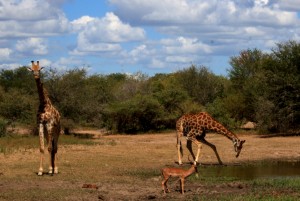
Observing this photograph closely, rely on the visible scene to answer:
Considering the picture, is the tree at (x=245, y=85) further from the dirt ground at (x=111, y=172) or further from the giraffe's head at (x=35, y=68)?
the giraffe's head at (x=35, y=68)

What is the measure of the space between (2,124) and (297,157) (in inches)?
820

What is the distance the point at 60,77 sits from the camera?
42.8 meters

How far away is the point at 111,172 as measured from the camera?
2000 centimetres

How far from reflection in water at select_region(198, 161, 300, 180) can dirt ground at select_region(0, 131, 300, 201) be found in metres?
1.10

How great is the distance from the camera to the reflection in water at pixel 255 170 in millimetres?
20078

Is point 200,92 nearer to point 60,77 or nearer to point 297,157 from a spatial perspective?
point 60,77

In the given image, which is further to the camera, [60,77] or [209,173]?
[60,77]

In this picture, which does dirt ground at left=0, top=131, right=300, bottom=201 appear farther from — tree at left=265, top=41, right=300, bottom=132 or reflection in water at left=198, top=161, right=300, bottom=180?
tree at left=265, top=41, right=300, bottom=132

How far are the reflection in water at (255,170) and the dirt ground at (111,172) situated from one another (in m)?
1.10

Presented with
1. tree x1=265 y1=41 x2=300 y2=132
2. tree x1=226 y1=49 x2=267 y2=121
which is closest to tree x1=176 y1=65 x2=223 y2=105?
tree x1=226 y1=49 x2=267 y2=121

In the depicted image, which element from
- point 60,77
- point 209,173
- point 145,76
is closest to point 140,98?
point 60,77

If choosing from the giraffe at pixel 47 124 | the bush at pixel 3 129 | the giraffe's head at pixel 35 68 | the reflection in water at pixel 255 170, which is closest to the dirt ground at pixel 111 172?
the giraffe at pixel 47 124

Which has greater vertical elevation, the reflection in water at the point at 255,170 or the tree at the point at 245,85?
the tree at the point at 245,85

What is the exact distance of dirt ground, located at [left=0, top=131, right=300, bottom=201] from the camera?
587 inches
